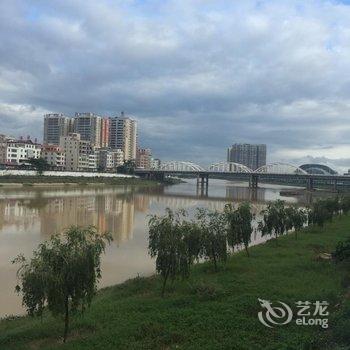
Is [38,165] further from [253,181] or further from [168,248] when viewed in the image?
[168,248]

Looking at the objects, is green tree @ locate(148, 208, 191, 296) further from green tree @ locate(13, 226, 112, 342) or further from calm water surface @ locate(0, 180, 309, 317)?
calm water surface @ locate(0, 180, 309, 317)

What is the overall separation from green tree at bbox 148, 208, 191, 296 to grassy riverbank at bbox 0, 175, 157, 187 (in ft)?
275

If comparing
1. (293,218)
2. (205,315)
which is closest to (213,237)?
(205,315)

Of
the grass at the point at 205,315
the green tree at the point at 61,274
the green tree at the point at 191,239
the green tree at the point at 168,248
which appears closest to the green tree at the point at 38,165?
the grass at the point at 205,315

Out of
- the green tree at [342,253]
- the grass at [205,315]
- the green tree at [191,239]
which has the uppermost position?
the green tree at [191,239]

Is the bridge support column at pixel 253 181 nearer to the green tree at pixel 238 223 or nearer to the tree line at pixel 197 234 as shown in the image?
the tree line at pixel 197 234

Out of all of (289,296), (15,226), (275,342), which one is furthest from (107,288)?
(15,226)

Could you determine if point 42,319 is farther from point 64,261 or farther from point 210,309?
point 210,309

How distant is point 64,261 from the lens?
1255cm

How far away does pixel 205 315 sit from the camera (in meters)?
15.1

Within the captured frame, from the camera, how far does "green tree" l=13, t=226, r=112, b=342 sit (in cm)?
1222

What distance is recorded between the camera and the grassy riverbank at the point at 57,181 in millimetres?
101925

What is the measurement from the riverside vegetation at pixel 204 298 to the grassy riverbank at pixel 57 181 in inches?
3184

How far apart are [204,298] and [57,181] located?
100 meters
